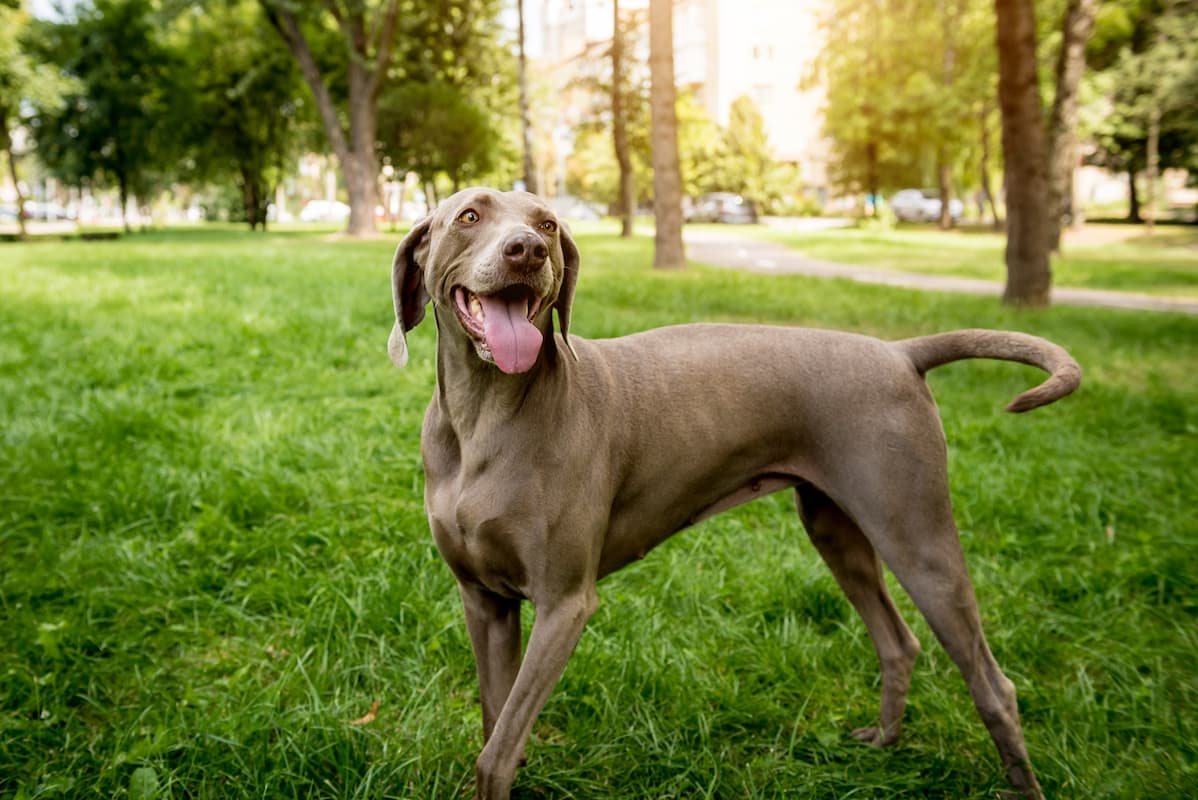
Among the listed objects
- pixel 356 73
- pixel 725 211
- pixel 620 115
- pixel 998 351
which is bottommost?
pixel 998 351

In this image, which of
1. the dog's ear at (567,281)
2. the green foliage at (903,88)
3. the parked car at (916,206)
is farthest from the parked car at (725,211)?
the dog's ear at (567,281)

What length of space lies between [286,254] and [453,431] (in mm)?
16501

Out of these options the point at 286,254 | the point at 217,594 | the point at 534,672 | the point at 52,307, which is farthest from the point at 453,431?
the point at 286,254

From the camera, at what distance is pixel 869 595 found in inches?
120

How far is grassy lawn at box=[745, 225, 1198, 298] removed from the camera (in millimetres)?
16719

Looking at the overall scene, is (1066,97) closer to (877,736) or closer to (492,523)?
(877,736)

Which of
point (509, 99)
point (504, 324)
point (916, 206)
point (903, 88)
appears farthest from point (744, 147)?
point (504, 324)

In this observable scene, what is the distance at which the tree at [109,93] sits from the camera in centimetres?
3697

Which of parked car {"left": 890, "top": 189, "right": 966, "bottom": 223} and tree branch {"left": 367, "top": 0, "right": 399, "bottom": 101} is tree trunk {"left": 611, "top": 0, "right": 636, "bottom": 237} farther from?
parked car {"left": 890, "top": 189, "right": 966, "bottom": 223}

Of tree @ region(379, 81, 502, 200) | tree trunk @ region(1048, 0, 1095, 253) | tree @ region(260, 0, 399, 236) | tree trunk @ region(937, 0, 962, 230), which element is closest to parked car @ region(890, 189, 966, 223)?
tree trunk @ region(937, 0, 962, 230)

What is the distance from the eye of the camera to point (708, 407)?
257 centimetres

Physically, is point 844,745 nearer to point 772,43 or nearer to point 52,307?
point 52,307

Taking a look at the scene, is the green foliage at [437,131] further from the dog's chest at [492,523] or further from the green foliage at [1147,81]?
the dog's chest at [492,523]

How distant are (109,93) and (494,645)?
42293 mm
